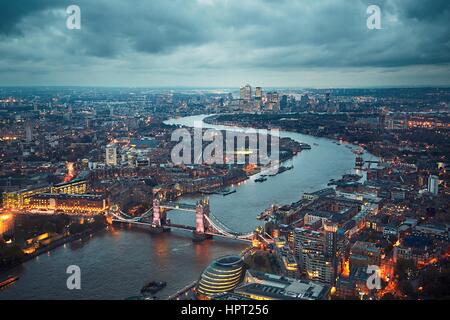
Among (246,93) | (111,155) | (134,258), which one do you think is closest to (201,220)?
(134,258)

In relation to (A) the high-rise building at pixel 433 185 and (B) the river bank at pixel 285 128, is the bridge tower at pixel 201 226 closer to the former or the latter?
(A) the high-rise building at pixel 433 185

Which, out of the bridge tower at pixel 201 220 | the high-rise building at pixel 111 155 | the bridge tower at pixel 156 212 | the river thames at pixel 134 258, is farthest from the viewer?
the high-rise building at pixel 111 155

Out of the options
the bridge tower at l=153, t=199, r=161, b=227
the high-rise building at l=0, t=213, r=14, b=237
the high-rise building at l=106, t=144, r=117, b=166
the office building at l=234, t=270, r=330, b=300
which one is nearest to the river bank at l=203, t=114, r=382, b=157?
the high-rise building at l=106, t=144, r=117, b=166

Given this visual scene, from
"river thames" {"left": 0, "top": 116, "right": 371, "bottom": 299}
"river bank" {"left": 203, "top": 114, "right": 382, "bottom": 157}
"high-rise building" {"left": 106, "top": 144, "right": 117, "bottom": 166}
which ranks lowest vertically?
"river thames" {"left": 0, "top": 116, "right": 371, "bottom": 299}

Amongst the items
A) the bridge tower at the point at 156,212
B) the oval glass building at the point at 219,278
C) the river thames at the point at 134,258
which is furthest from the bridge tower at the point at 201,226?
the oval glass building at the point at 219,278

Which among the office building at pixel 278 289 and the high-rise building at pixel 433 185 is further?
the high-rise building at pixel 433 185

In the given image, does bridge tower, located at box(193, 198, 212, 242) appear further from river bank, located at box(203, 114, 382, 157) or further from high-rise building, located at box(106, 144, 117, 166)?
river bank, located at box(203, 114, 382, 157)

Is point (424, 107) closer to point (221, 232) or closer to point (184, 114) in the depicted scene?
point (184, 114)

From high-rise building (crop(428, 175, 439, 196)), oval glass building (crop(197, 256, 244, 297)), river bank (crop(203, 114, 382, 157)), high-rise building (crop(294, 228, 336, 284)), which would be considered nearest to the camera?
oval glass building (crop(197, 256, 244, 297))
